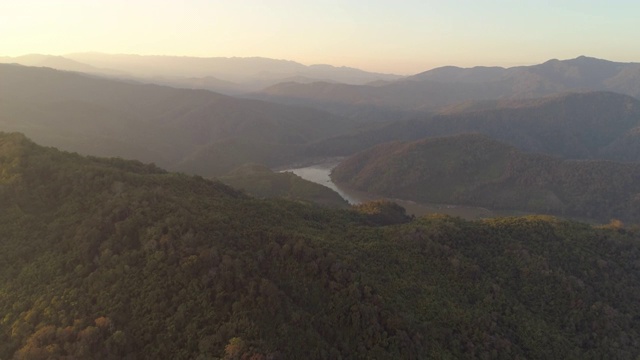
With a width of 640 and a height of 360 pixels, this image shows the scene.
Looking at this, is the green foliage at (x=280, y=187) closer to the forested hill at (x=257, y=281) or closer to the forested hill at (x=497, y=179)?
the forested hill at (x=497, y=179)

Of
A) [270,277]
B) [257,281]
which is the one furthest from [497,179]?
[257,281]

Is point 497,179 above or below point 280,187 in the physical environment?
below

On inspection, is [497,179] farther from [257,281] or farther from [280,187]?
[257,281]

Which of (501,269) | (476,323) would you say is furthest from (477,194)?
(476,323)

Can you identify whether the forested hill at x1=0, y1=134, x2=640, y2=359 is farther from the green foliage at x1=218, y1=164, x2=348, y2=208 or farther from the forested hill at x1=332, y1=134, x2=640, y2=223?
the forested hill at x1=332, y1=134, x2=640, y2=223

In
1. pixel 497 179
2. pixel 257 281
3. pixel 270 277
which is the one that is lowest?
pixel 497 179

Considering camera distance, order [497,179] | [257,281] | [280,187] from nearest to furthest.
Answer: [257,281] → [280,187] → [497,179]

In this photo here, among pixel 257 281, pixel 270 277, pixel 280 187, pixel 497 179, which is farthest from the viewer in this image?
pixel 497 179

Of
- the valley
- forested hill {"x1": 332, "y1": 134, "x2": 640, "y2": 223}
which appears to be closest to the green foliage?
forested hill {"x1": 332, "y1": 134, "x2": 640, "y2": 223}
